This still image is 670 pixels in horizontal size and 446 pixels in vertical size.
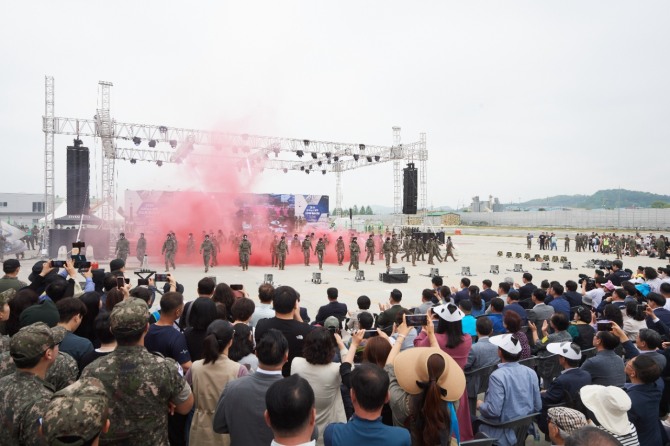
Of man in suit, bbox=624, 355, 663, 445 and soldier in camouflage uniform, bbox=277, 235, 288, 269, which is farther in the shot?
soldier in camouflage uniform, bbox=277, 235, 288, 269

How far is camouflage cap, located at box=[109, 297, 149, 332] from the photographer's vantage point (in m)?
2.51

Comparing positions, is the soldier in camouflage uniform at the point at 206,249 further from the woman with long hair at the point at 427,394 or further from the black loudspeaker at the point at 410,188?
the woman with long hair at the point at 427,394

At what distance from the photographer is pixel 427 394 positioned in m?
2.36

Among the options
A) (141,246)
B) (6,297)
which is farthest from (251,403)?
(141,246)

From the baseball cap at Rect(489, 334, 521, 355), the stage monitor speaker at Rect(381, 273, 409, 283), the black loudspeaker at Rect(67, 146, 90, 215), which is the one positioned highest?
the black loudspeaker at Rect(67, 146, 90, 215)

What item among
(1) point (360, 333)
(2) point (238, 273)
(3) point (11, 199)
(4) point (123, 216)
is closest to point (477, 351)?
(1) point (360, 333)

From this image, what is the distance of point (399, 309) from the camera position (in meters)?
4.98

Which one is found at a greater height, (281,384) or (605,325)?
(281,384)

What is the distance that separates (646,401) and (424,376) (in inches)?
87.8

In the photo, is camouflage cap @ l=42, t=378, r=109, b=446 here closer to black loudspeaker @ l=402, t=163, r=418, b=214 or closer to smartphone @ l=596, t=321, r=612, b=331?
smartphone @ l=596, t=321, r=612, b=331

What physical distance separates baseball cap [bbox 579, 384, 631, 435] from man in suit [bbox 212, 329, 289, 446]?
201cm

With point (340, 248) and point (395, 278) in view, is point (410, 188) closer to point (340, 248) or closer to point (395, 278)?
point (340, 248)

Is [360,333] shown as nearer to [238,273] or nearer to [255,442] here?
[255,442]

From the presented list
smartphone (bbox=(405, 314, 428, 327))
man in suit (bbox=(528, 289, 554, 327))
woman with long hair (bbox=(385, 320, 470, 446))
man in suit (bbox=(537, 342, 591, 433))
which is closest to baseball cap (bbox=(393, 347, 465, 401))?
woman with long hair (bbox=(385, 320, 470, 446))
